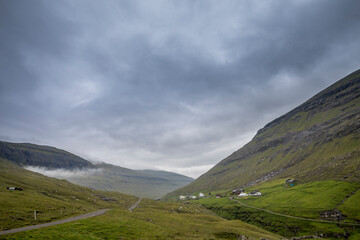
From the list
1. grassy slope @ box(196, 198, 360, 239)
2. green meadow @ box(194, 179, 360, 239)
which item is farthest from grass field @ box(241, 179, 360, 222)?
grassy slope @ box(196, 198, 360, 239)

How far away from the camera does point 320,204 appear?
115 m

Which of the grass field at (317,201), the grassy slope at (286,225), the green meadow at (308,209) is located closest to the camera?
the grassy slope at (286,225)

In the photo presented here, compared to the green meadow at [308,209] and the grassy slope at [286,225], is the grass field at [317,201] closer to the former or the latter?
the green meadow at [308,209]

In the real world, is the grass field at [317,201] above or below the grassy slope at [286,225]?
above

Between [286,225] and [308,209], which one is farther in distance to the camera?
[308,209]

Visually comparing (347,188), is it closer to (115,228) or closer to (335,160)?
(335,160)

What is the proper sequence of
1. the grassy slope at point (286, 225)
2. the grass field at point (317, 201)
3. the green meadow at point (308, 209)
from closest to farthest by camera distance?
the grassy slope at point (286, 225)
the green meadow at point (308, 209)
the grass field at point (317, 201)

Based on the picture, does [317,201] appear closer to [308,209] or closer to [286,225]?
[308,209]

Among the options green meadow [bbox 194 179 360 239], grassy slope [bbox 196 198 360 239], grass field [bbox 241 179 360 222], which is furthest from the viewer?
grass field [bbox 241 179 360 222]

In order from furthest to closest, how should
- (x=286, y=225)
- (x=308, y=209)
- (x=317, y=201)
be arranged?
1. (x=317, y=201)
2. (x=308, y=209)
3. (x=286, y=225)

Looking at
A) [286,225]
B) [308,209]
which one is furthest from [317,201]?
[286,225]

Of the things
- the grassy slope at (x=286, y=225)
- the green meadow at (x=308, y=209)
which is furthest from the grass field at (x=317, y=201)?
the grassy slope at (x=286, y=225)

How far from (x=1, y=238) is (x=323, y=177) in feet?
676

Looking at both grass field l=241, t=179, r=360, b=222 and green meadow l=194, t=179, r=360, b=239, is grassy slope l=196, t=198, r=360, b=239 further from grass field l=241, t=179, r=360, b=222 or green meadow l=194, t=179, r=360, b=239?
grass field l=241, t=179, r=360, b=222
